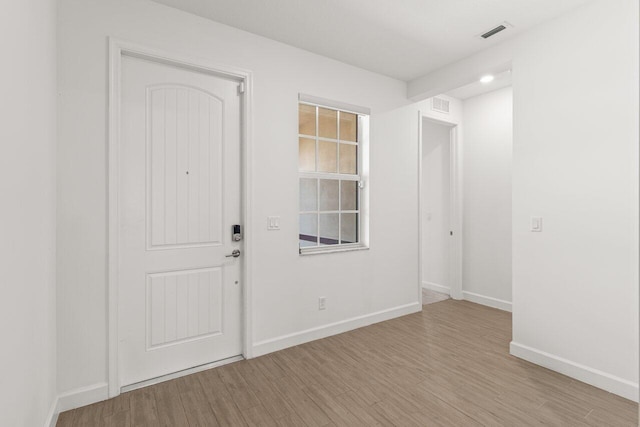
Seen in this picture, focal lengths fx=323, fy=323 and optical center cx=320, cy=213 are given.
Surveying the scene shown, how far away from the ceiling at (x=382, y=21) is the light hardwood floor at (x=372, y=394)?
8.84ft

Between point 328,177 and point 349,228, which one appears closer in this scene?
point 328,177

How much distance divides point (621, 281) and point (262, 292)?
258 centimetres

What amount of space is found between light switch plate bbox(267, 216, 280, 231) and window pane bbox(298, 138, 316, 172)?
59 cm

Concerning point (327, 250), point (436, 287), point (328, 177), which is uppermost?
point (328, 177)

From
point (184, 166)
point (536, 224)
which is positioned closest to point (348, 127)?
point (184, 166)

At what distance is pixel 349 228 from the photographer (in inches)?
137

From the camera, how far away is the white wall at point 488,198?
3.96m

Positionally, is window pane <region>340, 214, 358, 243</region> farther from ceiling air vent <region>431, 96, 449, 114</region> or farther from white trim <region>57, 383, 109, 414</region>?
white trim <region>57, 383, 109, 414</region>

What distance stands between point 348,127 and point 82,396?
309 cm

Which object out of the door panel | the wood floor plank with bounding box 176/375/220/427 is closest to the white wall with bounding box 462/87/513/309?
the door panel

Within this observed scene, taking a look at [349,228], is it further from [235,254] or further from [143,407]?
[143,407]

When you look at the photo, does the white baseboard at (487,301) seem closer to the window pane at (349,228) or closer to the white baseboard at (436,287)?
the white baseboard at (436,287)

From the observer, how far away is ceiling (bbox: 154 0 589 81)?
2.31m

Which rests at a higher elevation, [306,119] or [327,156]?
[306,119]
